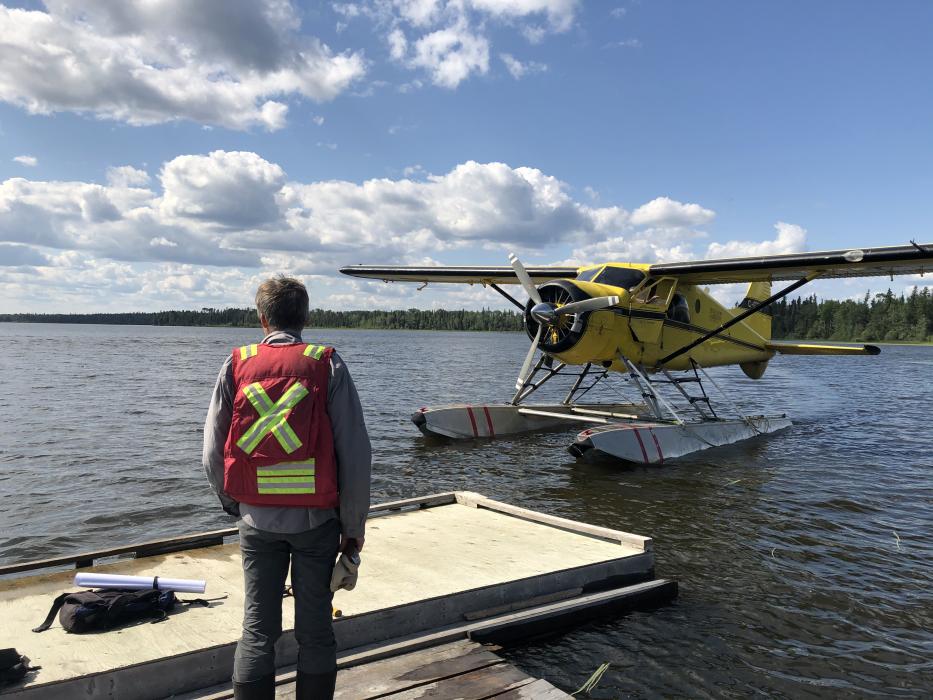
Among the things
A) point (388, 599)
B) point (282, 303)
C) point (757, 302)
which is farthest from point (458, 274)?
point (282, 303)

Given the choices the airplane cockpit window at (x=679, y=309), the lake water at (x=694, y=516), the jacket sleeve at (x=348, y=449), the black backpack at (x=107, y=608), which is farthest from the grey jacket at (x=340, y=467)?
the airplane cockpit window at (x=679, y=309)

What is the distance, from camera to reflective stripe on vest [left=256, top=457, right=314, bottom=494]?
2.69m

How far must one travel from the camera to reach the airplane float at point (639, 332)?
38.4ft

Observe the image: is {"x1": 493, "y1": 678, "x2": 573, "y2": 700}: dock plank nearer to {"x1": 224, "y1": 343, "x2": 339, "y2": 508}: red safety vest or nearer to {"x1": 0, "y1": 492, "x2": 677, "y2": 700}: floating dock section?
{"x1": 0, "y1": 492, "x2": 677, "y2": 700}: floating dock section

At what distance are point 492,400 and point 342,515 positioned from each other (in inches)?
761

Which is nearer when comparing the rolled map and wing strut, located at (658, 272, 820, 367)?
the rolled map

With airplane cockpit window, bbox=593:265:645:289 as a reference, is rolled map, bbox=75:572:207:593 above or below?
below

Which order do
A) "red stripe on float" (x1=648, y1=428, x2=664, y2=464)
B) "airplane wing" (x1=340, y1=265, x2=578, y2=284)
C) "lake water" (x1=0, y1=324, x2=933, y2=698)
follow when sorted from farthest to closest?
1. "airplane wing" (x1=340, y1=265, x2=578, y2=284)
2. "red stripe on float" (x1=648, y1=428, x2=664, y2=464)
3. "lake water" (x1=0, y1=324, x2=933, y2=698)

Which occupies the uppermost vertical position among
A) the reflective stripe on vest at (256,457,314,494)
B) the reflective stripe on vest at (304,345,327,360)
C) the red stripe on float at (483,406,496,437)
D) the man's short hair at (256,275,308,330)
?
the man's short hair at (256,275,308,330)

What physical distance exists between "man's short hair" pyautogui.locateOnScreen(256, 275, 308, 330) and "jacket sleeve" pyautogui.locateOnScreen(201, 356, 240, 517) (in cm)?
26

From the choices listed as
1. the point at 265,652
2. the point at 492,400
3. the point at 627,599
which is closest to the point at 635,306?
the point at 627,599

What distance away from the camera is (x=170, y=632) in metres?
3.80

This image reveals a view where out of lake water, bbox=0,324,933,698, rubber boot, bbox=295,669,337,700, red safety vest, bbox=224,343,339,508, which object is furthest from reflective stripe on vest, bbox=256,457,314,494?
lake water, bbox=0,324,933,698

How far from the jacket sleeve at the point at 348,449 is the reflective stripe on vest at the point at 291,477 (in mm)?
138
